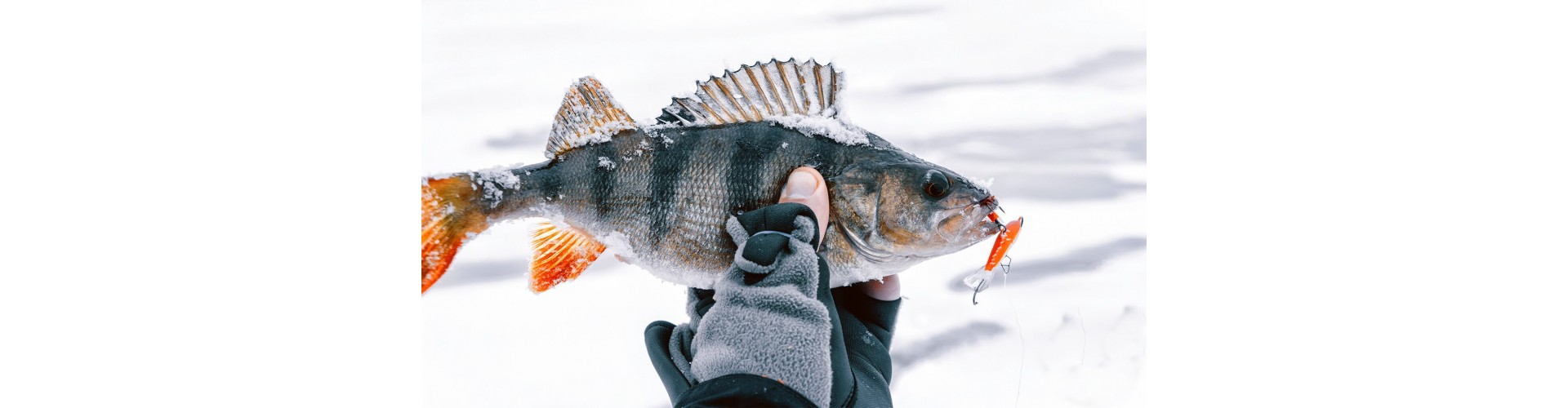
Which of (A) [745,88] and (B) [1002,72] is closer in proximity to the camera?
(A) [745,88]

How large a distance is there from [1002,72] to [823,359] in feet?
2.07

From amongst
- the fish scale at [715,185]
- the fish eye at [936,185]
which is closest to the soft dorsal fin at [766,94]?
the fish scale at [715,185]

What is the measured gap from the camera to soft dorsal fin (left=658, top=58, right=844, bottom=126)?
3.21 feet

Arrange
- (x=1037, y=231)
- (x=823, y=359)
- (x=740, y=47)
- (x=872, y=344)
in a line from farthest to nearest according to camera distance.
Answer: (x=1037, y=231) < (x=740, y=47) < (x=872, y=344) < (x=823, y=359)

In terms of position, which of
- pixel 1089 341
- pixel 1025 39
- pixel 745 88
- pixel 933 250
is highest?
pixel 1025 39

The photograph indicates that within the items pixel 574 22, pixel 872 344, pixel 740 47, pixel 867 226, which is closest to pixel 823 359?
pixel 867 226

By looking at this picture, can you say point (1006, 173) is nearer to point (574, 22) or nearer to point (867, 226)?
point (867, 226)

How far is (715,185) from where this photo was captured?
0.93 m

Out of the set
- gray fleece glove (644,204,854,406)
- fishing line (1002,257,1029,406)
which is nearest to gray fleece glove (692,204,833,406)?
gray fleece glove (644,204,854,406)

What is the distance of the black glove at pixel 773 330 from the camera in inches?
29.3

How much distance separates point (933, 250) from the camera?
3.13ft

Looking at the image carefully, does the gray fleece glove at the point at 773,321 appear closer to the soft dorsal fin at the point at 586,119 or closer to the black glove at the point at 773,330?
the black glove at the point at 773,330

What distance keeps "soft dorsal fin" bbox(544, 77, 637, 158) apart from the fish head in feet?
0.78

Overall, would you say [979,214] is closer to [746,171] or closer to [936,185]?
[936,185]
